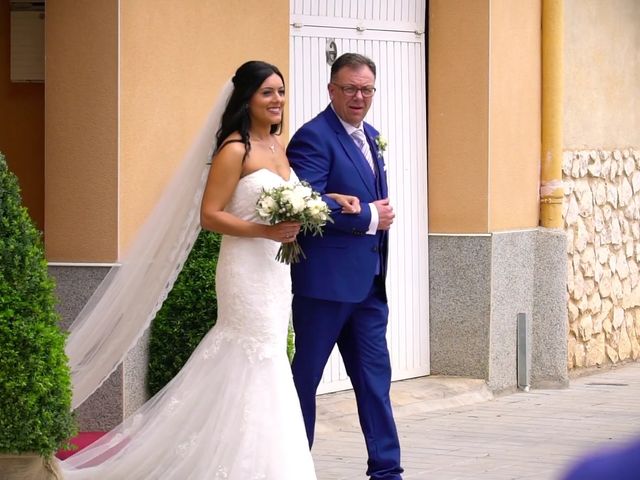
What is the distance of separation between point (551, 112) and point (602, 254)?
5.73ft

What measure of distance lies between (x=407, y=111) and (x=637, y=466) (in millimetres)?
8973

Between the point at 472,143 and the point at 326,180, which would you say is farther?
the point at 472,143

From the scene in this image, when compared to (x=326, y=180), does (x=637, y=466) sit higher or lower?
lower

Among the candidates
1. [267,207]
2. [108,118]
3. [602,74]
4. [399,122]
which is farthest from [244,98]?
[602,74]

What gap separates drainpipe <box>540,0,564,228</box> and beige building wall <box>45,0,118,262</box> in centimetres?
460

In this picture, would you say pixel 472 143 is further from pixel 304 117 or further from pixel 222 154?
pixel 222 154

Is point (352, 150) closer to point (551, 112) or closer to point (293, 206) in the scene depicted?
point (293, 206)

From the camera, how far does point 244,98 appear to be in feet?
17.5

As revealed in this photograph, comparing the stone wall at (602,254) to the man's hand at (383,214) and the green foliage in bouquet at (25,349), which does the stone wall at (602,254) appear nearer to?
the man's hand at (383,214)

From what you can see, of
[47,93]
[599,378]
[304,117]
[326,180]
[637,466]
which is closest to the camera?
[637,466]

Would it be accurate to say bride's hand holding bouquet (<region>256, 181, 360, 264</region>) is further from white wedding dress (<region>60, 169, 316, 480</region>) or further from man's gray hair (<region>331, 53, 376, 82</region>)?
man's gray hair (<region>331, 53, 376, 82</region>)

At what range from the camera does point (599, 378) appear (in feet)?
36.2

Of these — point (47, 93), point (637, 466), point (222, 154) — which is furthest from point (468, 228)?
point (637, 466)

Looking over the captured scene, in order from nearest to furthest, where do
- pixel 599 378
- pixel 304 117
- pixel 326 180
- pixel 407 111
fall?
pixel 326 180
pixel 304 117
pixel 407 111
pixel 599 378
